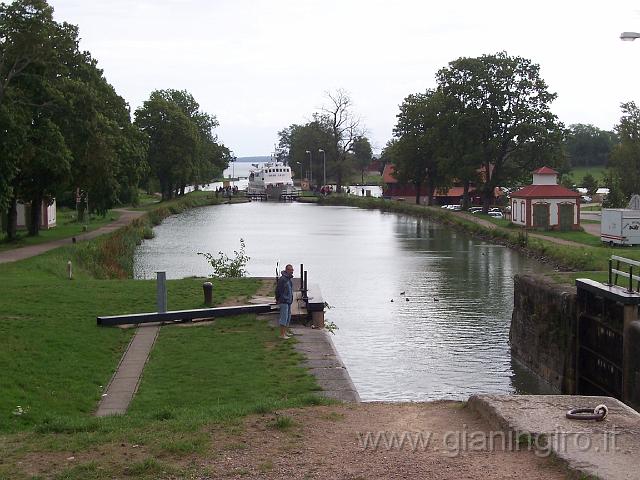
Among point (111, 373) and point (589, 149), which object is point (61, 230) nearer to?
point (111, 373)

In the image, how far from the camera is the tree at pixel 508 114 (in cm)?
7256

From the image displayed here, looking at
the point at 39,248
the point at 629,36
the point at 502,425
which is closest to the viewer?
the point at 502,425

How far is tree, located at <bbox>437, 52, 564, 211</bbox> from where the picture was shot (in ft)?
238

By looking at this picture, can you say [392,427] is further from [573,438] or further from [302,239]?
[302,239]

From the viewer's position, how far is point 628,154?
239 feet

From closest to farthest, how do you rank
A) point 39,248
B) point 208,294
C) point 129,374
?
1. point 129,374
2. point 208,294
3. point 39,248

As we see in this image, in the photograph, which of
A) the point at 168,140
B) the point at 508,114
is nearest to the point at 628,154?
the point at 508,114

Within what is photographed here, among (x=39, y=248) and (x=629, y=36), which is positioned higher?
(x=629, y=36)

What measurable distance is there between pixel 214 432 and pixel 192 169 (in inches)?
3605

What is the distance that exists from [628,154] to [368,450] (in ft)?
223

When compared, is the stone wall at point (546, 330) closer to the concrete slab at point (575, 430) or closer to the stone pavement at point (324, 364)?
the stone pavement at point (324, 364)

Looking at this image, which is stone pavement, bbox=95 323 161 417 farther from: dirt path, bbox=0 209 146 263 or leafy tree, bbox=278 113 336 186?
leafy tree, bbox=278 113 336 186

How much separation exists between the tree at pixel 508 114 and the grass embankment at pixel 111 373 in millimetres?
48827

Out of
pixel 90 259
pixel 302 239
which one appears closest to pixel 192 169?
pixel 302 239
